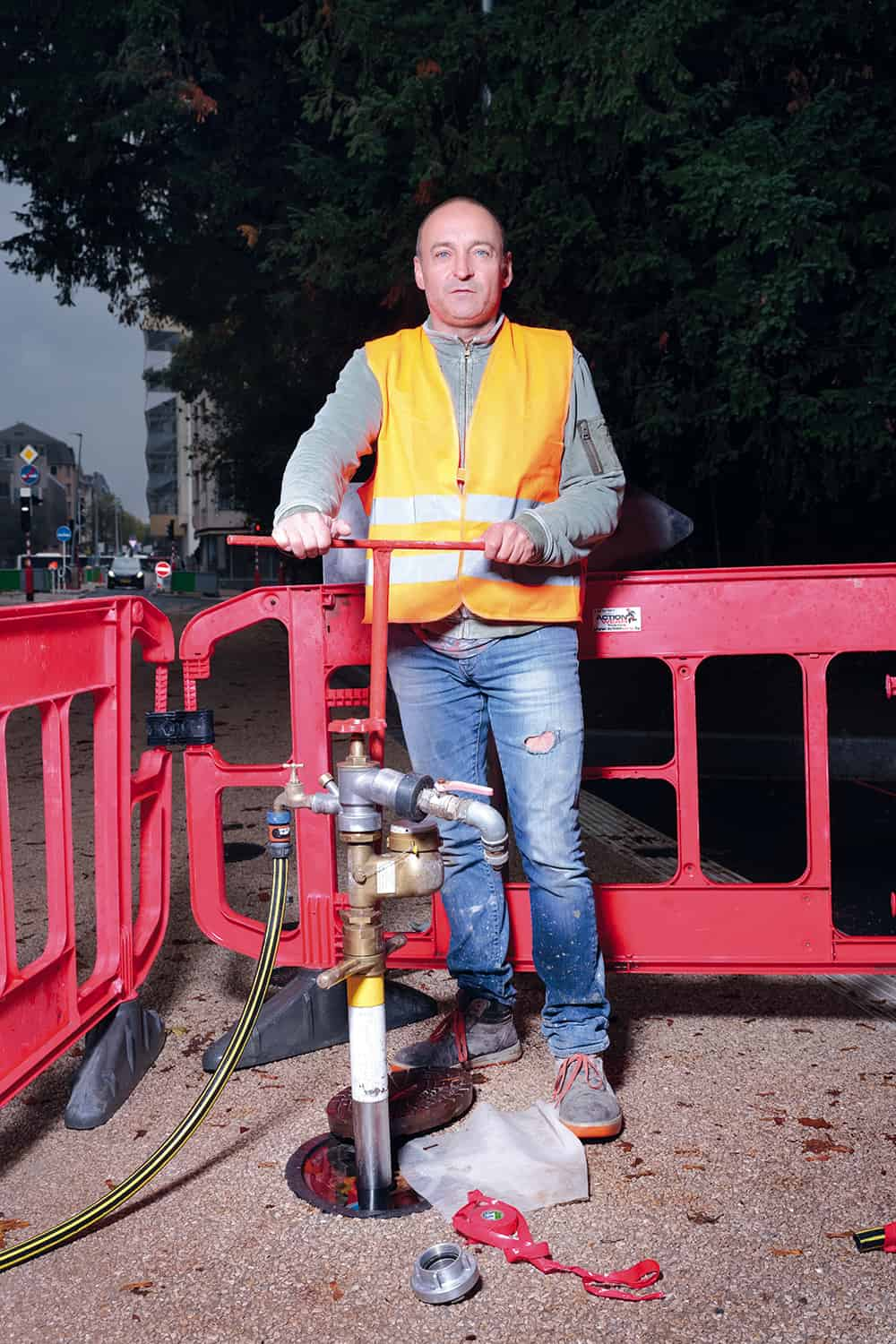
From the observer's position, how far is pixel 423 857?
268 cm

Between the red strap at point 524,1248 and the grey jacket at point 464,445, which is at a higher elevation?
the grey jacket at point 464,445

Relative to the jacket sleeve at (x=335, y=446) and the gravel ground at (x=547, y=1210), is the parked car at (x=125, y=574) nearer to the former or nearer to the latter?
the gravel ground at (x=547, y=1210)

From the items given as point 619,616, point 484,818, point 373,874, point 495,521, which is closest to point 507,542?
point 495,521

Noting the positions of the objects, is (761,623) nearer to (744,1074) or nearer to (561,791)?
(561,791)

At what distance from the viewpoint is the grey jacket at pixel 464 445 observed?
9.64 feet

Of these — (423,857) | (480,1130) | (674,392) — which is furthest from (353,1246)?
(674,392)

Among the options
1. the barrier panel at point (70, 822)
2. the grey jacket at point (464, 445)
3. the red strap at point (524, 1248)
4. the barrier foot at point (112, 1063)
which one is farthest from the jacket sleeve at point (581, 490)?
the barrier foot at point (112, 1063)

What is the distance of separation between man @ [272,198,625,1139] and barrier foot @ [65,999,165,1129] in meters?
1.14

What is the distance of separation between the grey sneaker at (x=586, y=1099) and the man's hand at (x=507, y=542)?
51.3 inches

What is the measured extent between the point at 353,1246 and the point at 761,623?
6.81ft

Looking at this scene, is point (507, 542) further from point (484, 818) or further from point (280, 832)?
point (280, 832)

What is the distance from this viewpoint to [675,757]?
12.4 feet

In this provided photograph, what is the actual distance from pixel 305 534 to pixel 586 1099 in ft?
5.16

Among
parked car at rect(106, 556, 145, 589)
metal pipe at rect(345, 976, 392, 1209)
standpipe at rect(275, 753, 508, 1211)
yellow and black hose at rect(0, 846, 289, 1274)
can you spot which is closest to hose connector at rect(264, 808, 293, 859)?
yellow and black hose at rect(0, 846, 289, 1274)
